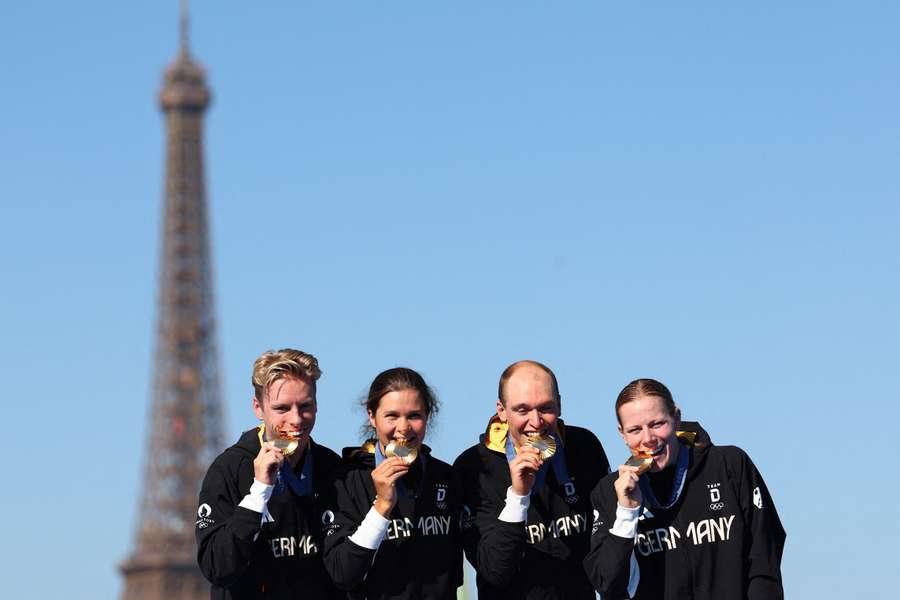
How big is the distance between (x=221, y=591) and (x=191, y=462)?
127 metres

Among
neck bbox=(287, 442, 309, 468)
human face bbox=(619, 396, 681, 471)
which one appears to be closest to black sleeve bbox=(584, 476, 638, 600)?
human face bbox=(619, 396, 681, 471)

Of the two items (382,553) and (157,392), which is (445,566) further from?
(157,392)

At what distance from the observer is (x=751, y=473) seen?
1137 centimetres

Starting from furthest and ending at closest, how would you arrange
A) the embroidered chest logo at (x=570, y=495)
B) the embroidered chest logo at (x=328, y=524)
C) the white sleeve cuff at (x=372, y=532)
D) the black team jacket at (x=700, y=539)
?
the embroidered chest logo at (x=570, y=495)
the embroidered chest logo at (x=328, y=524)
the white sleeve cuff at (x=372, y=532)
the black team jacket at (x=700, y=539)

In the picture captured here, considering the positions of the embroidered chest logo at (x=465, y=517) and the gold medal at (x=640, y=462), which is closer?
the gold medal at (x=640, y=462)

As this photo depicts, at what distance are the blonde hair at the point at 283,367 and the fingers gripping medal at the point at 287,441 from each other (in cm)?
28

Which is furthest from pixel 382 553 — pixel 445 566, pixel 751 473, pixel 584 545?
pixel 751 473

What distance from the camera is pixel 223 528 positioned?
1160 cm

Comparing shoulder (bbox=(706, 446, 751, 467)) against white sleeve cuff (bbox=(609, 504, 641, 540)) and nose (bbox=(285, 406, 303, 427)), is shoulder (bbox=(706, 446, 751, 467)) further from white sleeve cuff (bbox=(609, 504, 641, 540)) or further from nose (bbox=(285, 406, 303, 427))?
nose (bbox=(285, 406, 303, 427))

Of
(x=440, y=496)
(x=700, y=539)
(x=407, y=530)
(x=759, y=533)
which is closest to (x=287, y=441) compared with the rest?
(x=407, y=530)

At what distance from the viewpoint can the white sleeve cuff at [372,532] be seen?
451 inches

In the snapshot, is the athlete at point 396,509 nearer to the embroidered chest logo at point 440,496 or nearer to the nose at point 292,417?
the embroidered chest logo at point 440,496

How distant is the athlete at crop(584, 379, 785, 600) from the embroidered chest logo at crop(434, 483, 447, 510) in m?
1.00

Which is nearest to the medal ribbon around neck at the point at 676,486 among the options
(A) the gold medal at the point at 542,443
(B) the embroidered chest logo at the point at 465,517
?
(A) the gold medal at the point at 542,443
